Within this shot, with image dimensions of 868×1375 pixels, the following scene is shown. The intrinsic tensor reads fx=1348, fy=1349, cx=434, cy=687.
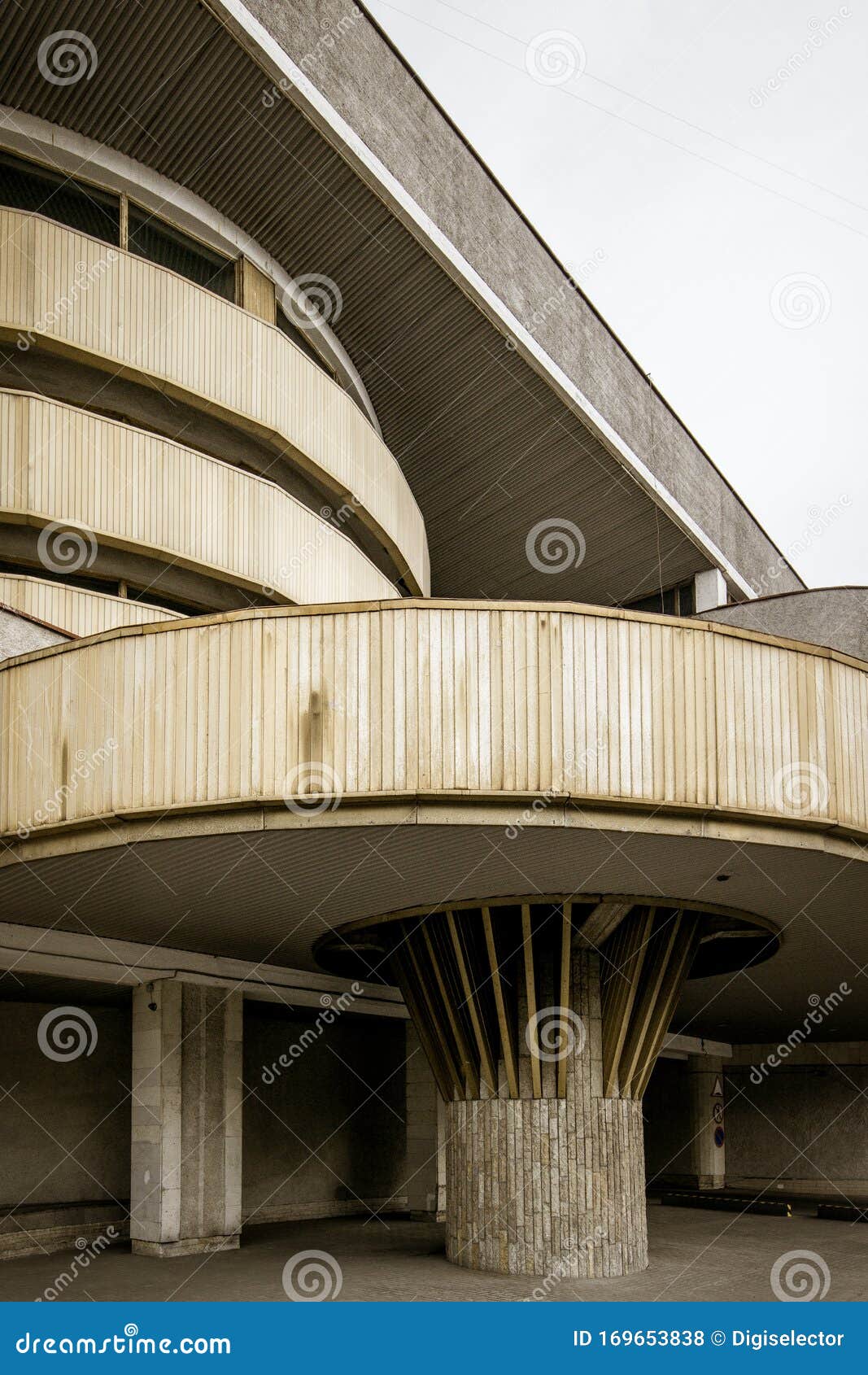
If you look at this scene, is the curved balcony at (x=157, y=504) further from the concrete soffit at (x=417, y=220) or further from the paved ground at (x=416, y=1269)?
the paved ground at (x=416, y=1269)

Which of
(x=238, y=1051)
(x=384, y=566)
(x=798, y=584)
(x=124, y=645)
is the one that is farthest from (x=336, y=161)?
(x=798, y=584)

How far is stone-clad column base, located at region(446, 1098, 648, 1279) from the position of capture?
14.8 meters

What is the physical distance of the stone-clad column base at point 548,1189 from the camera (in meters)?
14.8

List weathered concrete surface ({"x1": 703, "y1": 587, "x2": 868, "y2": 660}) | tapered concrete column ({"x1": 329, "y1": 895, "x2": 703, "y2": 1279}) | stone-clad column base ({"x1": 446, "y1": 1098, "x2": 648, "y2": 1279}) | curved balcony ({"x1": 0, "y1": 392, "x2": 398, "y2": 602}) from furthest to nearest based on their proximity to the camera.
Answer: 1. weathered concrete surface ({"x1": 703, "y1": 587, "x2": 868, "y2": 660})
2. curved balcony ({"x1": 0, "y1": 392, "x2": 398, "y2": 602})
3. tapered concrete column ({"x1": 329, "y1": 895, "x2": 703, "y2": 1279})
4. stone-clad column base ({"x1": 446, "y1": 1098, "x2": 648, "y2": 1279})

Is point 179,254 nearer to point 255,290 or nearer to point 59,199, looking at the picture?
point 255,290

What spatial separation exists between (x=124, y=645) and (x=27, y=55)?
404 inches

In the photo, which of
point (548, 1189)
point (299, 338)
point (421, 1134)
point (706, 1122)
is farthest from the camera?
point (706, 1122)

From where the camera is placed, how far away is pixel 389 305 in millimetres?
22875

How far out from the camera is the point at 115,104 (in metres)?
19.1

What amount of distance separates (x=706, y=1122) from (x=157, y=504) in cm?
2230

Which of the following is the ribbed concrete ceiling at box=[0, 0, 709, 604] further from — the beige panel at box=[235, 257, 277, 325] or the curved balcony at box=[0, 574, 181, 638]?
the curved balcony at box=[0, 574, 181, 638]

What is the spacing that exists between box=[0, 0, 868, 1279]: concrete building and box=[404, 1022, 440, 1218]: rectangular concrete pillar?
72 mm

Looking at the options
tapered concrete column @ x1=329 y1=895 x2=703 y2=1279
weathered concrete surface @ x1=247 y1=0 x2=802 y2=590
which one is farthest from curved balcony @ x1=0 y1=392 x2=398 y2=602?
tapered concrete column @ x1=329 y1=895 x2=703 y2=1279

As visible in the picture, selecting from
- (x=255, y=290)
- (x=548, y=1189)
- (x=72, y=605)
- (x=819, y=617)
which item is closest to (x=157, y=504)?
(x=72, y=605)
